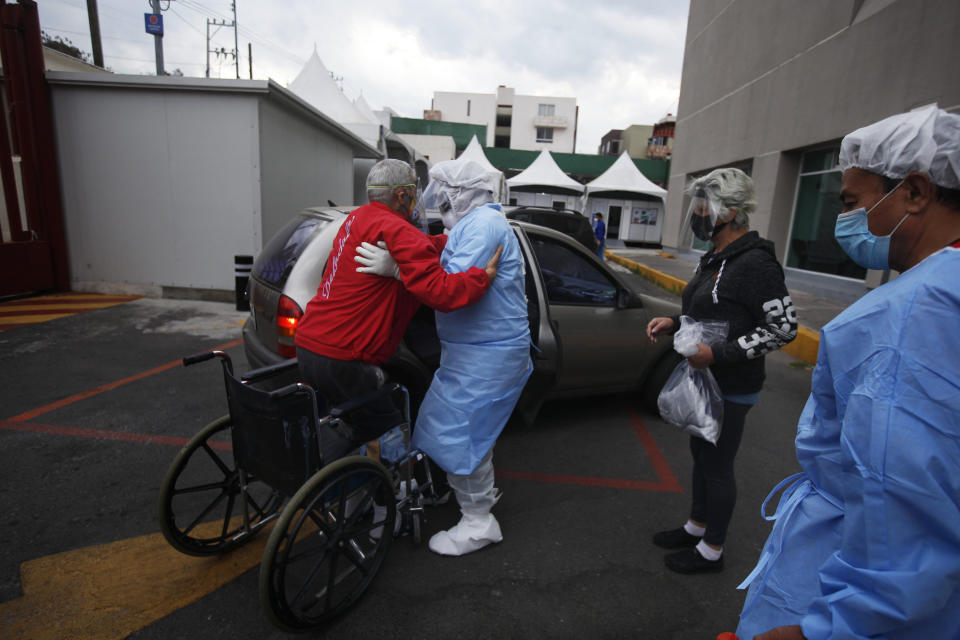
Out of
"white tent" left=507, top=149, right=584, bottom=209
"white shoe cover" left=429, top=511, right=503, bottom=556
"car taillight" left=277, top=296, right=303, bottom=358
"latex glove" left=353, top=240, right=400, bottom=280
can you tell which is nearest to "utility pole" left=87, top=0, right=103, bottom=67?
"white tent" left=507, top=149, right=584, bottom=209

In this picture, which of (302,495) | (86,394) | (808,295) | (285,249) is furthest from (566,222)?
(302,495)

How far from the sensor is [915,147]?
1.02m

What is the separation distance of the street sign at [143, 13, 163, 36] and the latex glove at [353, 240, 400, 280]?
12.1m

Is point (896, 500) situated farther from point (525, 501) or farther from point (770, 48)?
point (770, 48)

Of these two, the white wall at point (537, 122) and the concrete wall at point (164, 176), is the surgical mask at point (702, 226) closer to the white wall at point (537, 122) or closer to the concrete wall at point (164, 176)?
the concrete wall at point (164, 176)

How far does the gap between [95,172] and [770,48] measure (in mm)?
14744

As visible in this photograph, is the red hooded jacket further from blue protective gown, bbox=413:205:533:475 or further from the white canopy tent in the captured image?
the white canopy tent

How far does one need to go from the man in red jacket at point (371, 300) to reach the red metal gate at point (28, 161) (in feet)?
25.5

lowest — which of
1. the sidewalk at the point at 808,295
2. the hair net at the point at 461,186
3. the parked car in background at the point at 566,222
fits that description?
the sidewalk at the point at 808,295

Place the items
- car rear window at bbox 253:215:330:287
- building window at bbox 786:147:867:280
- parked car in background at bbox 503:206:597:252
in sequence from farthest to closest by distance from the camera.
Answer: building window at bbox 786:147:867:280
parked car in background at bbox 503:206:597:252
car rear window at bbox 253:215:330:287

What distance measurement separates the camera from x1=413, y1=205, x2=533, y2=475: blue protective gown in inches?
92.4

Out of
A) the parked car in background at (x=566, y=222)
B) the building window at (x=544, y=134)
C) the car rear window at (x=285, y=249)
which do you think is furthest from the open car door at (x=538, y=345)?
the building window at (x=544, y=134)

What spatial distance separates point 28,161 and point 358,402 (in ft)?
28.2

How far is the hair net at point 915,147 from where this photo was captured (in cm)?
98
